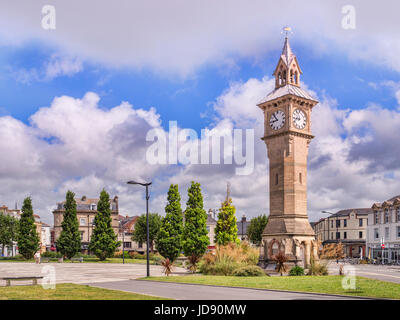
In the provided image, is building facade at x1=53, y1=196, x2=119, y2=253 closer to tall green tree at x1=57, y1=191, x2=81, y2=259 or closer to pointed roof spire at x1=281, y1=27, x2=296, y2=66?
tall green tree at x1=57, y1=191, x2=81, y2=259

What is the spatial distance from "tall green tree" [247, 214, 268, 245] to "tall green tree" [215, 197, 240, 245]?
25003 millimetres

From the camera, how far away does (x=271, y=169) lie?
42312mm

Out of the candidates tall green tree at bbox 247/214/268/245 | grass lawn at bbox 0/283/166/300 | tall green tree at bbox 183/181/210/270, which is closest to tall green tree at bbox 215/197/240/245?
tall green tree at bbox 183/181/210/270

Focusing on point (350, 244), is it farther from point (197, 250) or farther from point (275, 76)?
point (275, 76)

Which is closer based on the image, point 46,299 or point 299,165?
point 46,299

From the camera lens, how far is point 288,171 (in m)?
41.0

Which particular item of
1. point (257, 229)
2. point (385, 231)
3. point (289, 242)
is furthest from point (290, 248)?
point (257, 229)

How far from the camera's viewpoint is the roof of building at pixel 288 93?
42.5 meters

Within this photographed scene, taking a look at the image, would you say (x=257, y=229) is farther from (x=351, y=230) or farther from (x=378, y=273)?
(x=378, y=273)
